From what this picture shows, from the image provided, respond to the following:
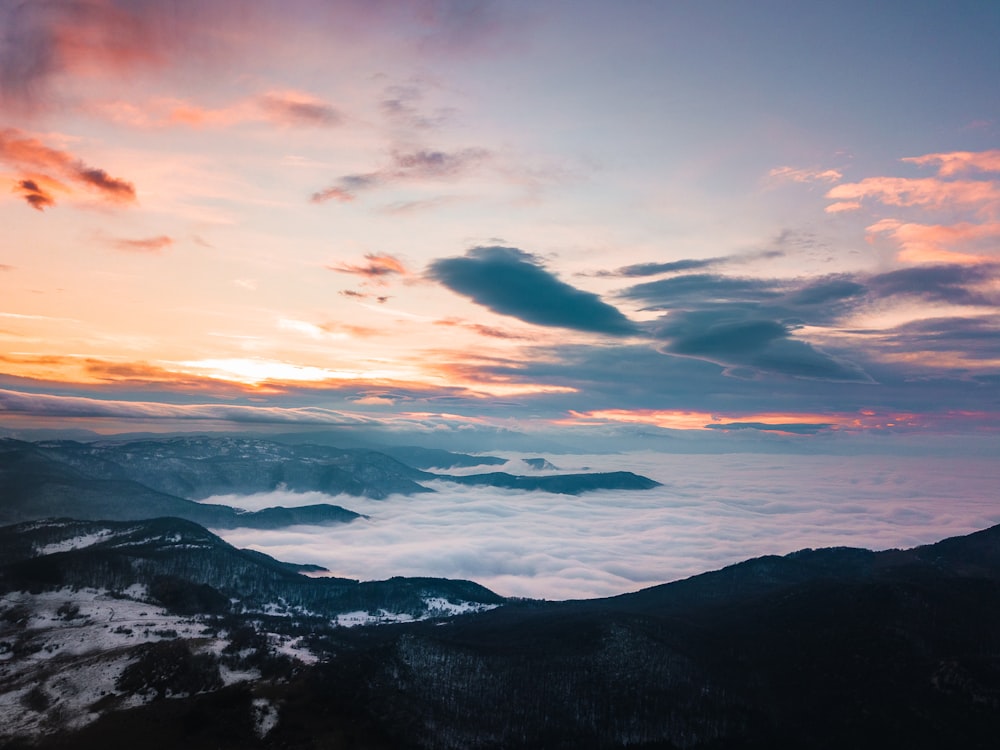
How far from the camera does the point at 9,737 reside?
624 ft

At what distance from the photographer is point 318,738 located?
198 meters

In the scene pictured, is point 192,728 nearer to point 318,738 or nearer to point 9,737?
point 318,738

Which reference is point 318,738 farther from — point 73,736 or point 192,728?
point 73,736

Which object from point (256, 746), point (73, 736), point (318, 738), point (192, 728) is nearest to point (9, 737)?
point (73, 736)

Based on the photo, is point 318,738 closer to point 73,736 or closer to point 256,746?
point 256,746

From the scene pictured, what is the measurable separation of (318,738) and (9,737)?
102m

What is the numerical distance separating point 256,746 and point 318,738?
66.4 feet

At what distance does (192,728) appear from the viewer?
195 meters

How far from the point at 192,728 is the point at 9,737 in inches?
2327

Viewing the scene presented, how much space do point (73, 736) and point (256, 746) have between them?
63203 mm

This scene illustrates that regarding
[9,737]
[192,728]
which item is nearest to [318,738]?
[192,728]

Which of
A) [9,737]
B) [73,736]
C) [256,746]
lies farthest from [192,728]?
[9,737]

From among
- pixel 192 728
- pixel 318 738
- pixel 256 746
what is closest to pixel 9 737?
pixel 192 728

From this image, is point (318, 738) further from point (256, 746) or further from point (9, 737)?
point (9, 737)
